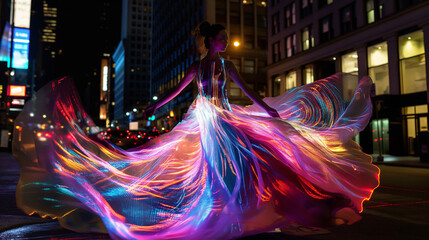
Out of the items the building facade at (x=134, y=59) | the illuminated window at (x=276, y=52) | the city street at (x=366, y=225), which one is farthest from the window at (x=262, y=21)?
the building facade at (x=134, y=59)

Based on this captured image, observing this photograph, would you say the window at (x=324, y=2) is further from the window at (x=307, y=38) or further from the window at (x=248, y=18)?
the window at (x=248, y=18)

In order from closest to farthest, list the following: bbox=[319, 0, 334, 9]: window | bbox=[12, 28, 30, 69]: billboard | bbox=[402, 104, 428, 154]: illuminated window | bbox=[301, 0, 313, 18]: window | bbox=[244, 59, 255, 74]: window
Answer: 1. bbox=[402, 104, 428, 154]: illuminated window
2. bbox=[319, 0, 334, 9]: window
3. bbox=[301, 0, 313, 18]: window
4. bbox=[12, 28, 30, 69]: billboard
5. bbox=[244, 59, 255, 74]: window

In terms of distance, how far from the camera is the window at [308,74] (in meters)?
35.3

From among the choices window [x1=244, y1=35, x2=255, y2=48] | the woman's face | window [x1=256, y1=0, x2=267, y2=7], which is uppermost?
window [x1=256, y1=0, x2=267, y2=7]

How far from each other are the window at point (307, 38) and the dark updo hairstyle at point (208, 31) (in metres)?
32.8

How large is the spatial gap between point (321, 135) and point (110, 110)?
566 feet

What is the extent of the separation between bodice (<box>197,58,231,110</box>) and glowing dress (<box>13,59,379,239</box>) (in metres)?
0.01

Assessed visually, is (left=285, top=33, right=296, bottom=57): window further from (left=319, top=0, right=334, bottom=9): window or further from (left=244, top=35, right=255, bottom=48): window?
(left=244, top=35, right=255, bottom=48): window

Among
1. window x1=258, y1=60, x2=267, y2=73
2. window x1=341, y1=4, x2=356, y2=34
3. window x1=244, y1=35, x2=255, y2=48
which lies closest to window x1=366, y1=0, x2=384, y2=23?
window x1=341, y1=4, x2=356, y2=34

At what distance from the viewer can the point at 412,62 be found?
82.0 ft

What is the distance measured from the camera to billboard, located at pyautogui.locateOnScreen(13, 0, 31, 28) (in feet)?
151

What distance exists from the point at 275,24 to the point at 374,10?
15150 millimetres

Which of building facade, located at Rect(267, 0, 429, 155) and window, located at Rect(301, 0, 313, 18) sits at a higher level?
window, located at Rect(301, 0, 313, 18)

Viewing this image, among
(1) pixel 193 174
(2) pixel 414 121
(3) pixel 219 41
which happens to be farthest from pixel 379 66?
(1) pixel 193 174
